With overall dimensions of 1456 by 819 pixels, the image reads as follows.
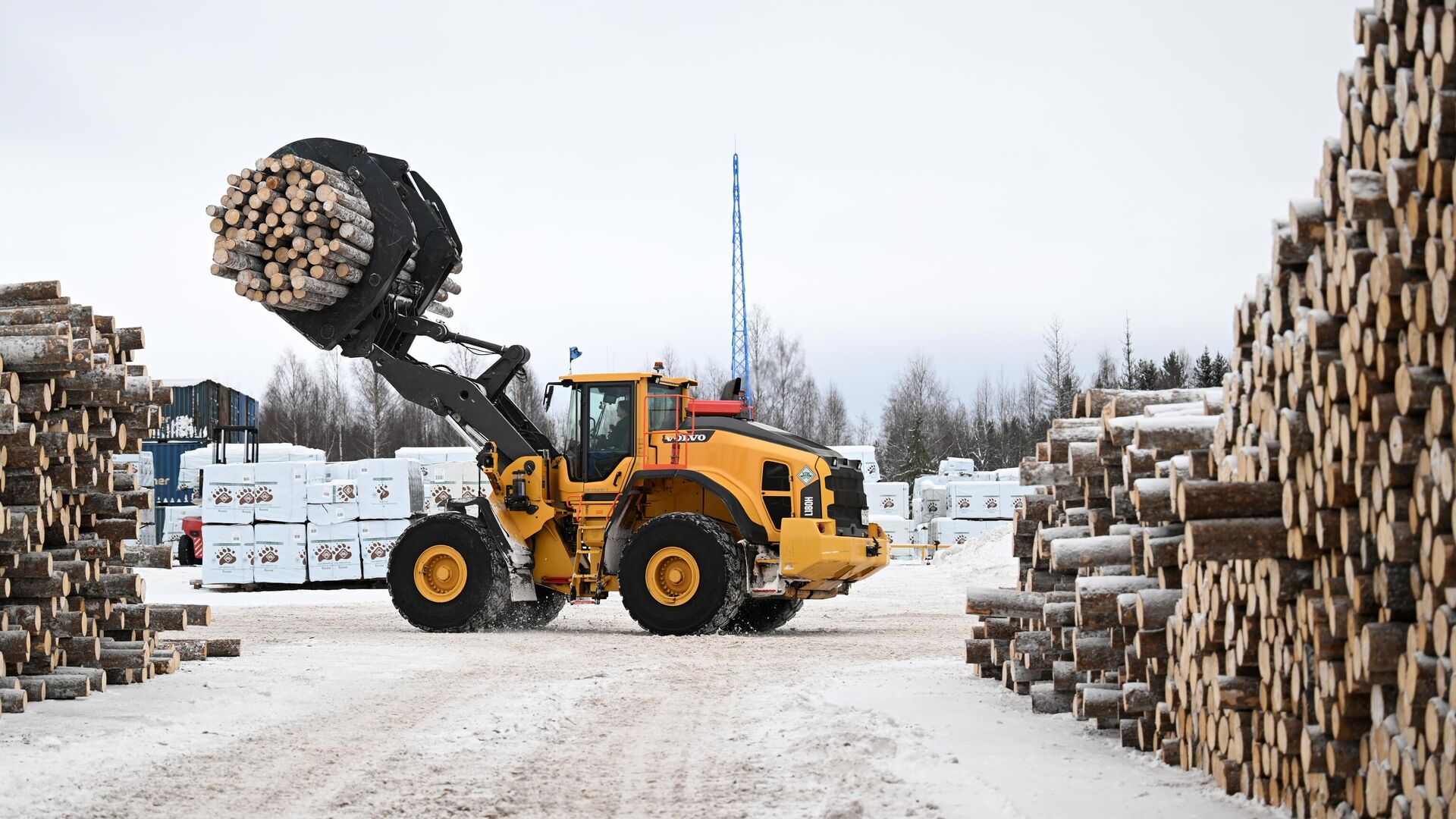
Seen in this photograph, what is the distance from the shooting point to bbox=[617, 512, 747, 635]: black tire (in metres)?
16.5

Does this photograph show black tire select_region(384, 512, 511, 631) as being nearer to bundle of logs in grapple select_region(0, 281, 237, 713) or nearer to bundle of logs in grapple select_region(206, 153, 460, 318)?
bundle of logs in grapple select_region(206, 153, 460, 318)

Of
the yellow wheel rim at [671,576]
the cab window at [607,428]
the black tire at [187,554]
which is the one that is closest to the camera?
Result: the yellow wheel rim at [671,576]

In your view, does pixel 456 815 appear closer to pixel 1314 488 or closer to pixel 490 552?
pixel 1314 488

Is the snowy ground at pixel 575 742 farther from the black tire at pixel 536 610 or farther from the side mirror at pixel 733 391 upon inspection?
the side mirror at pixel 733 391

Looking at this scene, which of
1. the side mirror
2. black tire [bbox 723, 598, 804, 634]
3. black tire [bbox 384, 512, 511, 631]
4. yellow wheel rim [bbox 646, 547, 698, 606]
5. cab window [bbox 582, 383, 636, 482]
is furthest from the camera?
the side mirror

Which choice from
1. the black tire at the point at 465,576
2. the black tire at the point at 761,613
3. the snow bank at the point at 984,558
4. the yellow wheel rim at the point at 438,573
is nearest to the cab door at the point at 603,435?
the black tire at the point at 465,576

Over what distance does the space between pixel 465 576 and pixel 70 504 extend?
22.5 feet

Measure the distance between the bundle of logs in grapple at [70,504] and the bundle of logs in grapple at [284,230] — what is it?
14.3 feet

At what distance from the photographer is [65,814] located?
6891mm

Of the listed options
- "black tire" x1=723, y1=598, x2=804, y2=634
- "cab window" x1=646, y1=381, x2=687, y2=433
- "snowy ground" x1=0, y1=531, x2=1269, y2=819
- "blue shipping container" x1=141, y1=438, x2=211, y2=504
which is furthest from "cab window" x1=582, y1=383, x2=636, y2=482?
"blue shipping container" x1=141, y1=438, x2=211, y2=504

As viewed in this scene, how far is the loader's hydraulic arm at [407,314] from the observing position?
1698 cm

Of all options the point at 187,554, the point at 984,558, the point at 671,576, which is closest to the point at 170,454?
the point at 187,554

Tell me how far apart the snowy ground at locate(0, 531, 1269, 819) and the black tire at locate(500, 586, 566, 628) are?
112 inches

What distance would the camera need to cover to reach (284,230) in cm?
1622
